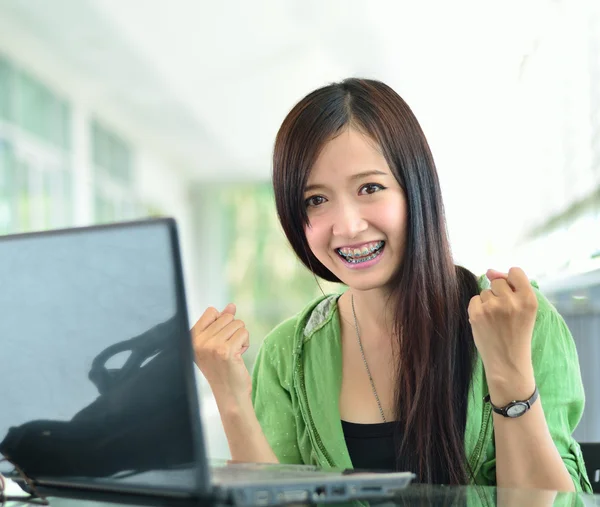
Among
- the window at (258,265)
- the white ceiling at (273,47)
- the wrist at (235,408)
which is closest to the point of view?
the wrist at (235,408)

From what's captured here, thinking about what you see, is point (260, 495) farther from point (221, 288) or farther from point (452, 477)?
point (221, 288)

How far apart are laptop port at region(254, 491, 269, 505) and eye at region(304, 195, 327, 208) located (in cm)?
62

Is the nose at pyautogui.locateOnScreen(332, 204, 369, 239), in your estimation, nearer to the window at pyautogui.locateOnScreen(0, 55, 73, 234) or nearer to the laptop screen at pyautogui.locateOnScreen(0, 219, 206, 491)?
the laptop screen at pyautogui.locateOnScreen(0, 219, 206, 491)

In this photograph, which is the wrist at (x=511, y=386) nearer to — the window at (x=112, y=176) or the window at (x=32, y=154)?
the window at (x=32, y=154)

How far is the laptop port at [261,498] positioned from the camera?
745 mm

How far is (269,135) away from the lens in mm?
11367

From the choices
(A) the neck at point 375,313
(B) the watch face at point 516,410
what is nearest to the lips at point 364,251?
(A) the neck at point 375,313

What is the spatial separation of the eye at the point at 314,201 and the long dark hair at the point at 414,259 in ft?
0.04

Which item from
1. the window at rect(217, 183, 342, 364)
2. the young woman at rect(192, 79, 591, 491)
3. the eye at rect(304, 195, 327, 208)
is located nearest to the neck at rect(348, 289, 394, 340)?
the young woman at rect(192, 79, 591, 491)

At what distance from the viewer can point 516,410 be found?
3.44 ft

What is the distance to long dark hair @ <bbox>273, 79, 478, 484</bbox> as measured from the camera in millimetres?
1228

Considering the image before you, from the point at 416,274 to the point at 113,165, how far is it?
29.6 feet

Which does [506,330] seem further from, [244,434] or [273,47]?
[273,47]

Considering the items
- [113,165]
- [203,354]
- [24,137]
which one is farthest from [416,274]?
[113,165]
